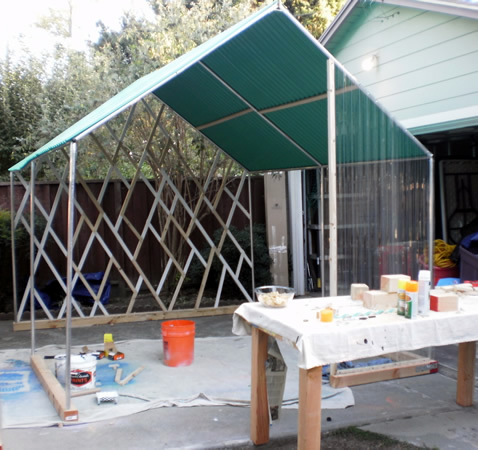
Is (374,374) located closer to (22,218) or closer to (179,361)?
(179,361)

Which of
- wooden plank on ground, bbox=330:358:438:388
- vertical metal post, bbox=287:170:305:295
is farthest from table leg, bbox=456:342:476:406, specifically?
vertical metal post, bbox=287:170:305:295

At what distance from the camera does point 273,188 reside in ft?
19.4

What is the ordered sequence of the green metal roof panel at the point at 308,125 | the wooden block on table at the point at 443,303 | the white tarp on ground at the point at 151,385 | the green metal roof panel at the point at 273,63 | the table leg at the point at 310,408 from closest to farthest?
the table leg at the point at 310,408, the wooden block on table at the point at 443,303, the white tarp on ground at the point at 151,385, the green metal roof panel at the point at 273,63, the green metal roof panel at the point at 308,125

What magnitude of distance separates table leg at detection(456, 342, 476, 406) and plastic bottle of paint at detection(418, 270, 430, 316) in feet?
2.64

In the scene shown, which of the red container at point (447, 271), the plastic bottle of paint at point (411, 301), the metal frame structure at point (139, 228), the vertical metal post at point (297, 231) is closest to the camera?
the plastic bottle of paint at point (411, 301)

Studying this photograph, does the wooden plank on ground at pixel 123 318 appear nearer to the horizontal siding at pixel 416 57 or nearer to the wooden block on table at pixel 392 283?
the horizontal siding at pixel 416 57

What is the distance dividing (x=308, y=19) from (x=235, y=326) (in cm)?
1012

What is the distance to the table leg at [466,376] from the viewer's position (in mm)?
2828

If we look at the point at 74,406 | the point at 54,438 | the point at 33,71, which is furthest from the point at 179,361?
the point at 33,71

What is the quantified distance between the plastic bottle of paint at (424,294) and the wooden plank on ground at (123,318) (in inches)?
127

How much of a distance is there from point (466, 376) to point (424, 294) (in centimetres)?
87

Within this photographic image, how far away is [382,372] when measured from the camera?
3119 millimetres

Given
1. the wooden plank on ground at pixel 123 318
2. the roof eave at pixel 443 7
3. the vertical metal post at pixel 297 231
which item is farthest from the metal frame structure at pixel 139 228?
the roof eave at pixel 443 7

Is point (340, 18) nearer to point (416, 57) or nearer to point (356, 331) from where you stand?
point (416, 57)
